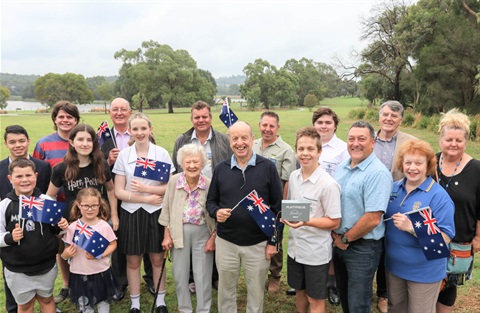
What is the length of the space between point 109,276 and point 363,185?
2888 mm

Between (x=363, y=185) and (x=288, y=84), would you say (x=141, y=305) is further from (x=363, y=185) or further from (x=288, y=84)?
(x=288, y=84)

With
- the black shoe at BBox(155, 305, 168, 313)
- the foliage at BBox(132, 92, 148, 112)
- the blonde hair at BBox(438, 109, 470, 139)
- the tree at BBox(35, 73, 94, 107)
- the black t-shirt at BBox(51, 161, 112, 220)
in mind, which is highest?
the tree at BBox(35, 73, 94, 107)

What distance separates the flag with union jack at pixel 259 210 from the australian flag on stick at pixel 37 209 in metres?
1.91

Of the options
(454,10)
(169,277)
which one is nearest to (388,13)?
(454,10)

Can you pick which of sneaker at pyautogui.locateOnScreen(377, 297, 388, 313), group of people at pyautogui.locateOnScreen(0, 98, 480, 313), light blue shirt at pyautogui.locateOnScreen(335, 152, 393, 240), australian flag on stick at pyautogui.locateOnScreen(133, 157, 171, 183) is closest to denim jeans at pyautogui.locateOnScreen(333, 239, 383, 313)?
group of people at pyautogui.locateOnScreen(0, 98, 480, 313)

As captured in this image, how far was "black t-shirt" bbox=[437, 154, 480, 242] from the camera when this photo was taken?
10.8ft

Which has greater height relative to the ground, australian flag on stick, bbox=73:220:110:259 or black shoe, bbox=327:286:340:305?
australian flag on stick, bbox=73:220:110:259

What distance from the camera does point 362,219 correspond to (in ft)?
10.4

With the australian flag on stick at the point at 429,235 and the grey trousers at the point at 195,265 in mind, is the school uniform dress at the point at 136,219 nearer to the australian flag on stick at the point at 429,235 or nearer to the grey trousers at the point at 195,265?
the grey trousers at the point at 195,265

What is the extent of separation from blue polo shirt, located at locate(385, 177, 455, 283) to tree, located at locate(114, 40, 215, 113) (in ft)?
214

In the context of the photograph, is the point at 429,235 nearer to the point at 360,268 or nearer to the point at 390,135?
the point at 360,268

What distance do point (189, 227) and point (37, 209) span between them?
153cm

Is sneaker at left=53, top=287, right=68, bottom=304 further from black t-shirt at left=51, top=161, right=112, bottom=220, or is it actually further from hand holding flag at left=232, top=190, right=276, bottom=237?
hand holding flag at left=232, top=190, right=276, bottom=237

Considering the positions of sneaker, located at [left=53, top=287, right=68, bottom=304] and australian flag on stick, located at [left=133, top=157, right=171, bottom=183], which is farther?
sneaker, located at [left=53, top=287, right=68, bottom=304]
